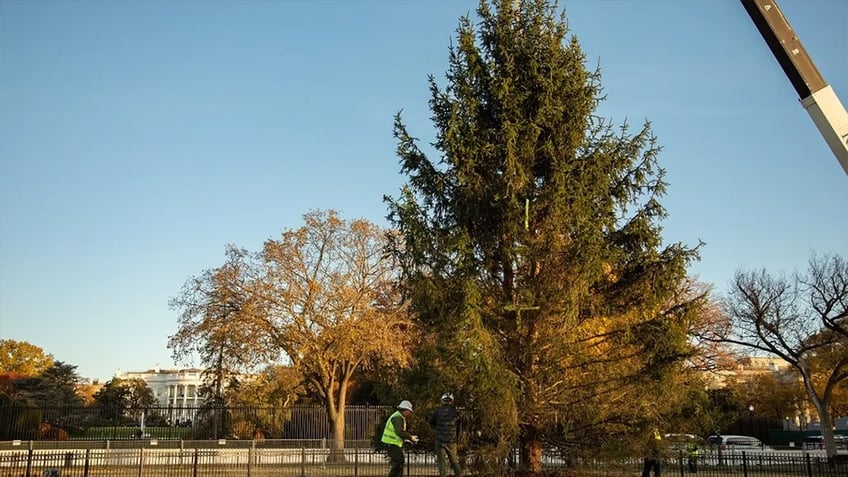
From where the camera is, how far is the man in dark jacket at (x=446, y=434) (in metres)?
14.2

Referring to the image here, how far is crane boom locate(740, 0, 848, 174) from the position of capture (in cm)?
1017

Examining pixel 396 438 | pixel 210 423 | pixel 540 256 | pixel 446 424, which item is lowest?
pixel 396 438

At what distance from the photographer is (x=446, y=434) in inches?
561

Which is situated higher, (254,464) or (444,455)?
(444,455)

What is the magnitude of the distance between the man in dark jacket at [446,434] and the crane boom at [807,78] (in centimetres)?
772

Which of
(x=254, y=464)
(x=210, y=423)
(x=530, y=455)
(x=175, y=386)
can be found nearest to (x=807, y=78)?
(x=530, y=455)

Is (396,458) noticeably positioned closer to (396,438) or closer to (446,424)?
(396,438)

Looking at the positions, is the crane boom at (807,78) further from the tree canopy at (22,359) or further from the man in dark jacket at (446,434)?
the tree canopy at (22,359)

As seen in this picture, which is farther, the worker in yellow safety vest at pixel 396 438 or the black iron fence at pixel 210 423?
the black iron fence at pixel 210 423

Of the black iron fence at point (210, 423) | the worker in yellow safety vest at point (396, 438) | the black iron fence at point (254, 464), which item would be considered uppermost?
the black iron fence at point (210, 423)

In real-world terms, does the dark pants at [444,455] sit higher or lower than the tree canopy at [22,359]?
lower

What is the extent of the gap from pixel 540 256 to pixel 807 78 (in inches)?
287

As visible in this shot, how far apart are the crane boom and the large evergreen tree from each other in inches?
246

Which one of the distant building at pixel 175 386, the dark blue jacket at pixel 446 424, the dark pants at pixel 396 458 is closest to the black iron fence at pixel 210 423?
the dark pants at pixel 396 458
